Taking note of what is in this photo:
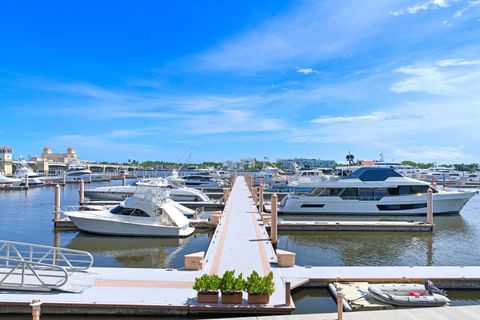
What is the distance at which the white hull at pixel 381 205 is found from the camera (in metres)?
33.8

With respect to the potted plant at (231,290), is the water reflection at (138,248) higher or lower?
lower

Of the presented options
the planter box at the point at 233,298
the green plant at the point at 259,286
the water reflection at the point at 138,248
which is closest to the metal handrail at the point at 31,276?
the planter box at the point at 233,298

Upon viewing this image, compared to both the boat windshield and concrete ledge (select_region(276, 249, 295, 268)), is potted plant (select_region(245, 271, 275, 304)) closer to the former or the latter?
concrete ledge (select_region(276, 249, 295, 268))

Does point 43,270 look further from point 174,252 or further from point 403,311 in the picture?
point 403,311

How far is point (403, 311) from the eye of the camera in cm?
945

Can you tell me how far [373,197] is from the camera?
34594 millimetres

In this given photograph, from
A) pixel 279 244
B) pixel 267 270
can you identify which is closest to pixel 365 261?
pixel 279 244

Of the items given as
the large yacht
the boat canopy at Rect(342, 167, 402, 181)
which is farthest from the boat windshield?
the boat canopy at Rect(342, 167, 402, 181)

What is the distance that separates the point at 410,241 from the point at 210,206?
19.4 metres

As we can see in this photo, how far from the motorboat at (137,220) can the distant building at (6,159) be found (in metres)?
104

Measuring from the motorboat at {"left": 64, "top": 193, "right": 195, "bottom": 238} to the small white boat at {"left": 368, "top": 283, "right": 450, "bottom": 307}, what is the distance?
13.8 meters

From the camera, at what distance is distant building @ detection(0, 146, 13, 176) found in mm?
111750

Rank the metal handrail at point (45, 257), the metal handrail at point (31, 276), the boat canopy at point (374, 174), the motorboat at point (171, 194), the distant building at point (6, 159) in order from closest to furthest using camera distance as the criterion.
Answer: the metal handrail at point (31, 276)
the metal handrail at point (45, 257)
the boat canopy at point (374, 174)
the motorboat at point (171, 194)
the distant building at point (6, 159)

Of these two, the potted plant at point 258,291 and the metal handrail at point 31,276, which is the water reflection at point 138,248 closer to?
the metal handrail at point 31,276
